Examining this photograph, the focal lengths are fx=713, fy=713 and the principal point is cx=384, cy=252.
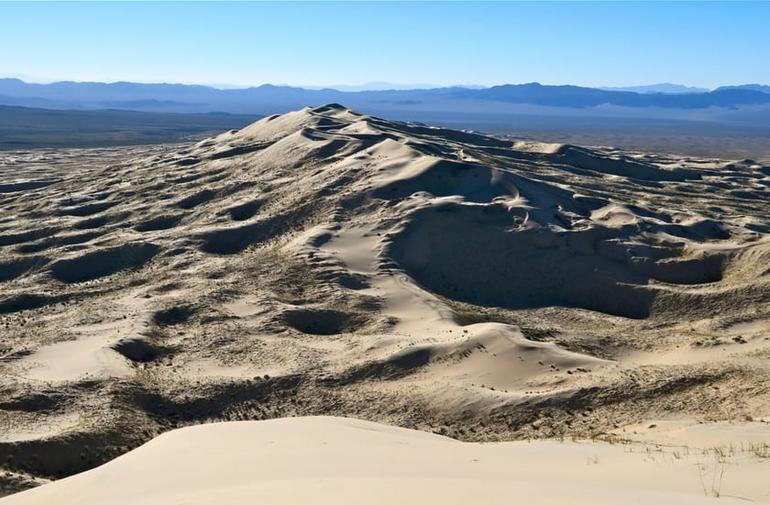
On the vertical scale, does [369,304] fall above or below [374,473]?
below

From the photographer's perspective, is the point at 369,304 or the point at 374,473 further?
the point at 369,304

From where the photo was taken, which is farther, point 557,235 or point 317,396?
point 557,235

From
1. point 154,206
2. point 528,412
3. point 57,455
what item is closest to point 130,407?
point 57,455

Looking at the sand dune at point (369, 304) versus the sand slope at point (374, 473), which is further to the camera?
the sand dune at point (369, 304)

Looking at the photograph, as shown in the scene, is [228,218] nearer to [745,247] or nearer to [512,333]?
[512,333]
